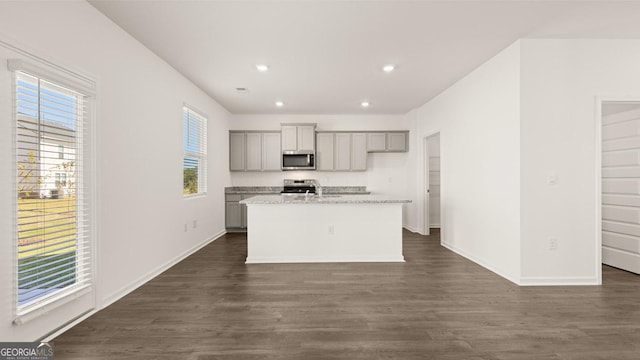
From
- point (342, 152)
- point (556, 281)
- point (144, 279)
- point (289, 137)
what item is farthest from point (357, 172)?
point (144, 279)

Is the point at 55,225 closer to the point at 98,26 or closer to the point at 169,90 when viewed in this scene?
→ the point at 98,26

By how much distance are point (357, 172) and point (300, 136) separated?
160cm

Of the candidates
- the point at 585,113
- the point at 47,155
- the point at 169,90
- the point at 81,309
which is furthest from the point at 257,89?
the point at 585,113

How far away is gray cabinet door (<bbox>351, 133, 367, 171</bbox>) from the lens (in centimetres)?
663

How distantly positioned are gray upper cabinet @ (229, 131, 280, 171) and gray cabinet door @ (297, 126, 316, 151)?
52 centimetres

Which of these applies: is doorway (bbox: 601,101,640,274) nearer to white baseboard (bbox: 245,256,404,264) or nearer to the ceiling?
the ceiling

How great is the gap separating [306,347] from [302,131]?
502cm

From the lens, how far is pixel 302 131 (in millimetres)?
6496

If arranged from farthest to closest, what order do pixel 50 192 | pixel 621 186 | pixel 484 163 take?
pixel 484 163
pixel 621 186
pixel 50 192

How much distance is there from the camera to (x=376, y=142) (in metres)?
6.66

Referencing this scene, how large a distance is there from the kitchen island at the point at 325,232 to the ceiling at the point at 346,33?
1.83 m

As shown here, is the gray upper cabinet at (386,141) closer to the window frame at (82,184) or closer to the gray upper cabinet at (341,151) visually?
the gray upper cabinet at (341,151)

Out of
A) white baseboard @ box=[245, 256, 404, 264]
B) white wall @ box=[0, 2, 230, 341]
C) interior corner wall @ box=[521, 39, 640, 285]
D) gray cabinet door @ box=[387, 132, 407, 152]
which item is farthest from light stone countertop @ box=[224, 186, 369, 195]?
interior corner wall @ box=[521, 39, 640, 285]

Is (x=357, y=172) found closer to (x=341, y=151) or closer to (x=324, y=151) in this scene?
(x=341, y=151)
